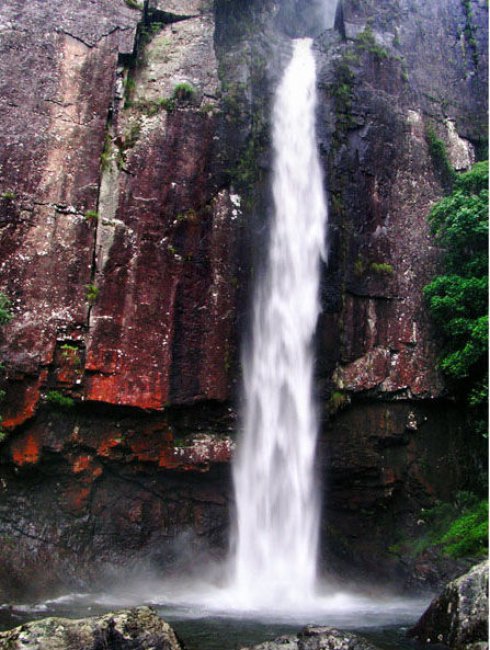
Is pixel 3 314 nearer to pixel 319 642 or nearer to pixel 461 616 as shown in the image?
pixel 319 642

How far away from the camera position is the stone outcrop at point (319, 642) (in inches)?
235

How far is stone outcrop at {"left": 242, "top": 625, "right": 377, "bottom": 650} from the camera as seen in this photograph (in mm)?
5973

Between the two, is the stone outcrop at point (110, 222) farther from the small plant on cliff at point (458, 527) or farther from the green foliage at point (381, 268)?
the small plant on cliff at point (458, 527)

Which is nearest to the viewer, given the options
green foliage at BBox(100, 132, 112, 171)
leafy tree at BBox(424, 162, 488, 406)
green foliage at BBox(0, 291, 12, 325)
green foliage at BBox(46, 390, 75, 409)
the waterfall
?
green foliage at BBox(0, 291, 12, 325)

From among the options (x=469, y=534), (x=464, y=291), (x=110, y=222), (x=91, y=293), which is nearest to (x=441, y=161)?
(x=464, y=291)

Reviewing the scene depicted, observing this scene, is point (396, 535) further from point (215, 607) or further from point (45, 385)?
point (45, 385)

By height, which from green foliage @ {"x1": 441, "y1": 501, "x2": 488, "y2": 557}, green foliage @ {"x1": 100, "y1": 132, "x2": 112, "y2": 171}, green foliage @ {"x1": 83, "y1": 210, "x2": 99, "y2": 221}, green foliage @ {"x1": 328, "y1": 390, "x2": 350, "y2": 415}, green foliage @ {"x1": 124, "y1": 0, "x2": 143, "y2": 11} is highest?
green foliage @ {"x1": 124, "y1": 0, "x2": 143, "y2": 11}

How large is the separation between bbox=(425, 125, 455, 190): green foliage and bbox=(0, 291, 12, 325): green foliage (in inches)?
395

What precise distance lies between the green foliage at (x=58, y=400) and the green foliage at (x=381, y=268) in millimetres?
6893

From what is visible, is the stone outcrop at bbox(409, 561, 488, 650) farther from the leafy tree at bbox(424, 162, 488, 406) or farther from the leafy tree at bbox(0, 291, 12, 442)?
the leafy tree at bbox(0, 291, 12, 442)

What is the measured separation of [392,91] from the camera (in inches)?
586

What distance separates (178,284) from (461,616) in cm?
774

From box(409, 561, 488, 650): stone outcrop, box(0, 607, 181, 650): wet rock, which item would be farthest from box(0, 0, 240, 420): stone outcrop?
box(409, 561, 488, 650): stone outcrop

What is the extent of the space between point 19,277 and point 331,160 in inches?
290
